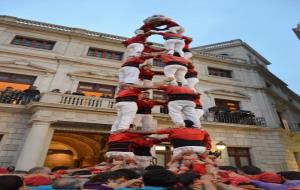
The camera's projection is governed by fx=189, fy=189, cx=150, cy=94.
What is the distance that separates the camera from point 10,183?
5.89 ft

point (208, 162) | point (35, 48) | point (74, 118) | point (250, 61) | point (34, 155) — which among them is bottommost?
point (208, 162)

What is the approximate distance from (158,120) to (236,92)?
8.36 metres

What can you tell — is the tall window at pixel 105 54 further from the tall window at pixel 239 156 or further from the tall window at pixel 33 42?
the tall window at pixel 239 156

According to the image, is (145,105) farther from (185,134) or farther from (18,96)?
(18,96)

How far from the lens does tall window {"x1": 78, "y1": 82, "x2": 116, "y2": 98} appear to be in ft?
43.0

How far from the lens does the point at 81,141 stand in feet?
46.2

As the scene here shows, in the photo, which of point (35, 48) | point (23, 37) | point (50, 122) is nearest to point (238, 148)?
point (50, 122)

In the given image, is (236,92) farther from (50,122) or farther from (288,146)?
(50,122)

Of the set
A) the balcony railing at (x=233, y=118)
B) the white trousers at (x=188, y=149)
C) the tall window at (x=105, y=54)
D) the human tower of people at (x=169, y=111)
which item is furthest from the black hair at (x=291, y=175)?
the tall window at (x=105, y=54)

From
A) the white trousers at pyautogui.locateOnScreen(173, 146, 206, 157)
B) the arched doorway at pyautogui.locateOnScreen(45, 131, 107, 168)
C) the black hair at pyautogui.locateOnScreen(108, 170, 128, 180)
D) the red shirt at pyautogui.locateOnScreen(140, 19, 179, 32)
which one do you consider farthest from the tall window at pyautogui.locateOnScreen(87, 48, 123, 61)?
the black hair at pyautogui.locateOnScreen(108, 170, 128, 180)

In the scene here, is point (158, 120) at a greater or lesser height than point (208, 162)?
greater

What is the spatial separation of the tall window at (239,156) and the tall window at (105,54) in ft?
35.8

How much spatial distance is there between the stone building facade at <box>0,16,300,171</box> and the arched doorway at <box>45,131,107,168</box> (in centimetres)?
7

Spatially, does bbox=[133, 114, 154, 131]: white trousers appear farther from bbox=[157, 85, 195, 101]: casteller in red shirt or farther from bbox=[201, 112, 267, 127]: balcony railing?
bbox=[201, 112, 267, 127]: balcony railing
